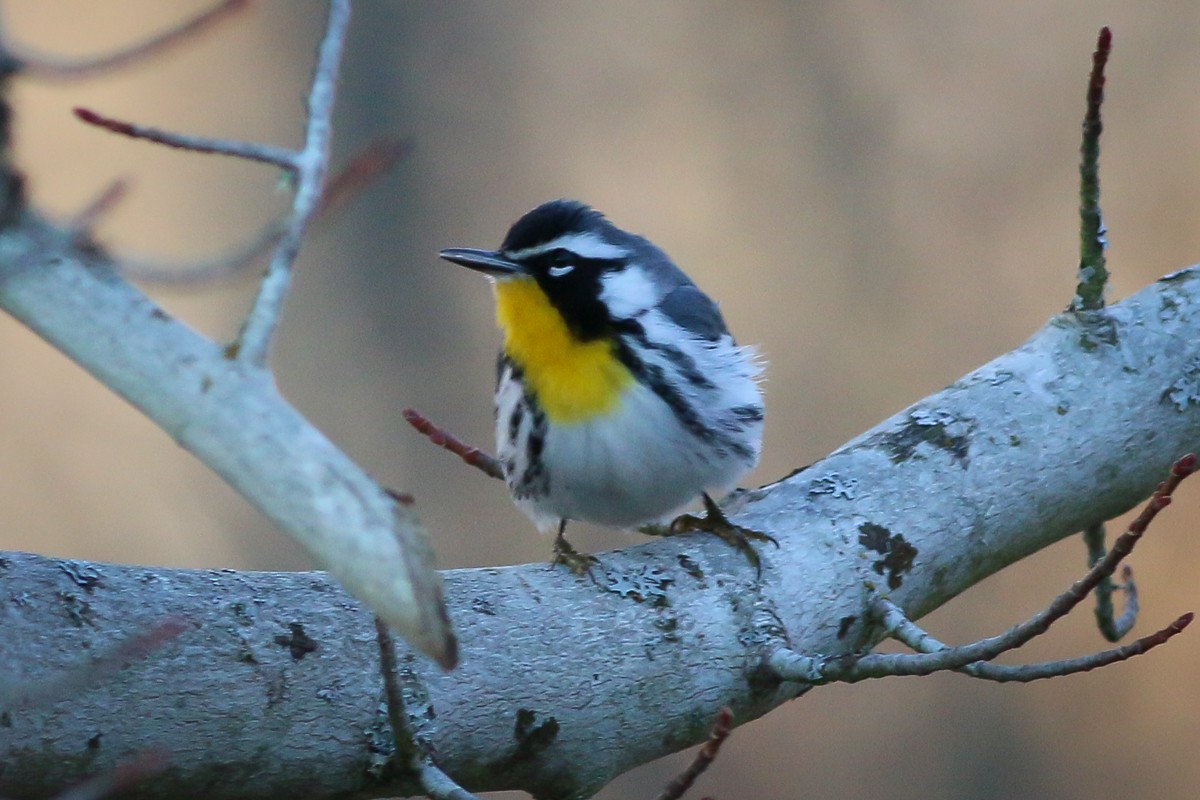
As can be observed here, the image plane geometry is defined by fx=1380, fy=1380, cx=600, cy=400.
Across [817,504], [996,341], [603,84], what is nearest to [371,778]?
[817,504]

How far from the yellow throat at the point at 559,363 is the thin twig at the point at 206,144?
5.25ft

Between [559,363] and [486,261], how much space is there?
0.96ft

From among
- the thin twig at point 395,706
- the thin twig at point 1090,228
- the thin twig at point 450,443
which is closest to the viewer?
the thin twig at point 395,706

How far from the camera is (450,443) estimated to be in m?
2.60

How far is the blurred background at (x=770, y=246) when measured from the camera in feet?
19.0

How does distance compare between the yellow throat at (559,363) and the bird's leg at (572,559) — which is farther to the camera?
the yellow throat at (559,363)

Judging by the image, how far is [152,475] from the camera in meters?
6.11

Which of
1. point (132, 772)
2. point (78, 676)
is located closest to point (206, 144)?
point (132, 772)

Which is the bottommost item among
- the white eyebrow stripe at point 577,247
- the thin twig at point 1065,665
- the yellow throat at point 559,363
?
the thin twig at point 1065,665

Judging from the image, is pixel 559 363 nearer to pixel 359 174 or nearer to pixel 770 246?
pixel 359 174

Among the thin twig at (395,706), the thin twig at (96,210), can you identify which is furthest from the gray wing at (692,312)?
the thin twig at (96,210)

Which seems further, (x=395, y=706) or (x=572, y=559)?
(x=572, y=559)

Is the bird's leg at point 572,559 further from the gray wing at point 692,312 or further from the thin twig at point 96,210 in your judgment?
the thin twig at point 96,210

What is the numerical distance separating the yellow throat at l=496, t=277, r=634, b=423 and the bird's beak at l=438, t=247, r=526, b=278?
1.9 inches
